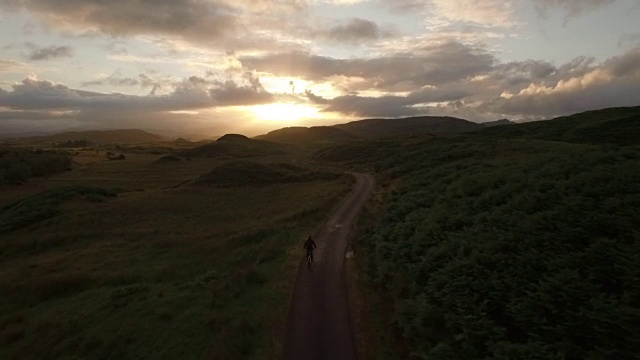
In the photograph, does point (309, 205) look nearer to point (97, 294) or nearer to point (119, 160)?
point (97, 294)

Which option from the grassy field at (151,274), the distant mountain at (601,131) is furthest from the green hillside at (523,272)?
the distant mountain at (601,131)

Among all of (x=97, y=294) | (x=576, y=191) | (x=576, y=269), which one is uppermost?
(x=576, y=191)

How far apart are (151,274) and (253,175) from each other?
46770 mm

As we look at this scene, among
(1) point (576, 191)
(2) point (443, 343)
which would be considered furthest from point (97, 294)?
(1) point (576, 191)

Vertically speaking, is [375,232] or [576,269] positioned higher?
[576,269]

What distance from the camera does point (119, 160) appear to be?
13775 cm

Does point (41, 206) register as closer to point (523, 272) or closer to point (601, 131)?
point (523, 272)

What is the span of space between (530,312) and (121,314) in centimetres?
1995

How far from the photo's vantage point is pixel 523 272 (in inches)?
527

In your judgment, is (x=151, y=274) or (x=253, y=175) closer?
(x=151, y=274)

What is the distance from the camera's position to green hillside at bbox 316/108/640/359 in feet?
34.8

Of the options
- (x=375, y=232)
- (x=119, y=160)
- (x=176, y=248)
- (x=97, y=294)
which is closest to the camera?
(x=97, y=294)

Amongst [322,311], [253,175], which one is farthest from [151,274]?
[253,175]

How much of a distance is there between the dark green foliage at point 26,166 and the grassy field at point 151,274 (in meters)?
33.7
